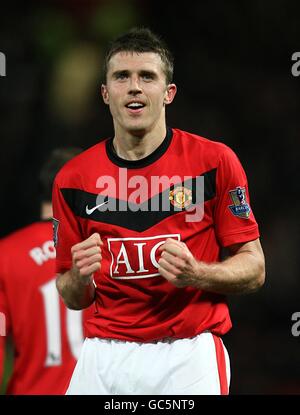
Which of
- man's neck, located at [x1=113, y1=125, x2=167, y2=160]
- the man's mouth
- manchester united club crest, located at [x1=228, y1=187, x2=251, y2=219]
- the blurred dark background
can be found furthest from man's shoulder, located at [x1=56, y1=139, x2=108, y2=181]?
the blurred dark background

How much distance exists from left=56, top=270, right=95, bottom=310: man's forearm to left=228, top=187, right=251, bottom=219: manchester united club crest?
651 millimetres

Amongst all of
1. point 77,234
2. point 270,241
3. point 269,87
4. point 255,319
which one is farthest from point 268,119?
point 77,234

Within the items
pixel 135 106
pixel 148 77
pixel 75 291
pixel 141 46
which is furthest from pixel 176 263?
pixel 141 46

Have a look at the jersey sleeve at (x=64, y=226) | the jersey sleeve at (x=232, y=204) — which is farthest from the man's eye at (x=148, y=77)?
the jersey sleeve at (x=64, y=226)

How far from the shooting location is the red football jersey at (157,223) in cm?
356

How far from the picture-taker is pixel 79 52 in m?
7.91

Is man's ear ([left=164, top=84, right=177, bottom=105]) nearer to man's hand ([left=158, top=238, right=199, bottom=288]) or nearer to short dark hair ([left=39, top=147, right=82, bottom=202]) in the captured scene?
man's hand ([left=158, top=238, right=199, bottom=288])

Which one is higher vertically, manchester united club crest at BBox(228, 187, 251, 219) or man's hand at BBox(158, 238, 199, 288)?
manchester united club crest at BBox(228, 187, 251, 219)

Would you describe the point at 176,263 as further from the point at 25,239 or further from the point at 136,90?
the point at 25,239

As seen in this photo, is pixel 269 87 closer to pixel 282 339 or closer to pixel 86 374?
pixel 282 339

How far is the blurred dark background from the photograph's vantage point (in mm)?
6910

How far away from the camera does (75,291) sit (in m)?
3.68

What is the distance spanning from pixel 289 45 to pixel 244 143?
3.36 feet

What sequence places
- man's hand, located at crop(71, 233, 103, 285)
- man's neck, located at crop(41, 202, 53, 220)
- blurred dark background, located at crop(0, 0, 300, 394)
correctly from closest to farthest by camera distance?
man's hand, located at crop(71, 233, 103, 285) → man's neck, located at crop(41, 202, 53, 220) → blurred dark background, located at crop(0, 0, 300, 394)
